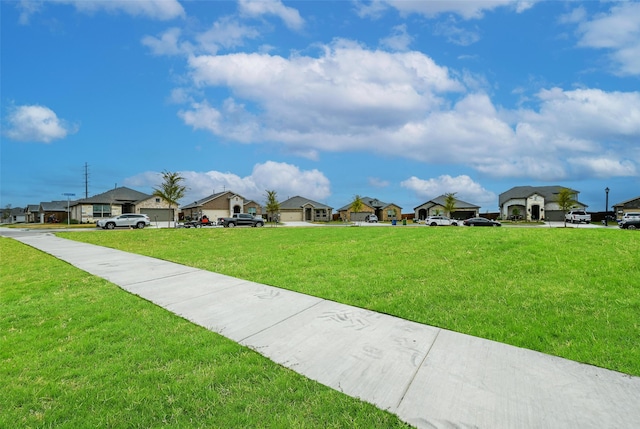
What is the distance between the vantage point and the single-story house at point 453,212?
68.6m

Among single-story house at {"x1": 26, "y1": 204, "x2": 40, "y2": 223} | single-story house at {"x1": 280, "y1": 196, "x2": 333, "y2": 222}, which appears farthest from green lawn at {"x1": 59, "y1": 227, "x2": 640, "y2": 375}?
single-story house at {"x1": 26, "y1": 204, "x2": 40, "y2": 223}

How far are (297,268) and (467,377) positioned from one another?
625cm

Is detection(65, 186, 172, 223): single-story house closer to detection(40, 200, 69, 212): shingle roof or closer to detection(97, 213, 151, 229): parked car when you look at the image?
detection(40, 200, 69, 212): shingle roof

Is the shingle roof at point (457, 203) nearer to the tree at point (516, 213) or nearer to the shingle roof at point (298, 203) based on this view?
the tree at point (516, 213)

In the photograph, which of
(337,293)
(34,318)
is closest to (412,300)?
(337,293)

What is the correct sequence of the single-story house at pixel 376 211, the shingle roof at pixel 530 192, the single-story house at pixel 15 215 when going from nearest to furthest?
the shingle roof at pixel 530 192 → the single-story house at pixel 376 211 → the single-story house at pixel 15 215

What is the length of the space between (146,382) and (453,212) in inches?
2870

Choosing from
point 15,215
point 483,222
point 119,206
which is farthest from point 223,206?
point 15,215

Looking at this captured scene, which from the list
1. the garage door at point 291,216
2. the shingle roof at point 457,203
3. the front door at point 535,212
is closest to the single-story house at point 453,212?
the shingle roof at point 457,203

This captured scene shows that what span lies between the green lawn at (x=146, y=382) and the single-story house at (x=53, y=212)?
3384 inches

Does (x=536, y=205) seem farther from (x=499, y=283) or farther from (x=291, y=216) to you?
(x=499, y=283)

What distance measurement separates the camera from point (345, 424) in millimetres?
2783

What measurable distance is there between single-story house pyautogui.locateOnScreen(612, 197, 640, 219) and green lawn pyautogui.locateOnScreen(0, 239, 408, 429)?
73.9m

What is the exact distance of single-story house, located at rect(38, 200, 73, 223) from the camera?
74.4 m
